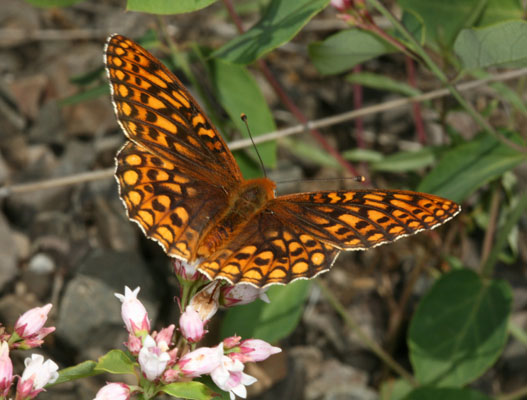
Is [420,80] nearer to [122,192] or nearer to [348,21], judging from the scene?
[348,21]

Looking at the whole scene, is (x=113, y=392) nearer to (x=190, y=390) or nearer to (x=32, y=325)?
(x=190, y=390)

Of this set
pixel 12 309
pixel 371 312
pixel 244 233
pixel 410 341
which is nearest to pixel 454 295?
pixel 410 341

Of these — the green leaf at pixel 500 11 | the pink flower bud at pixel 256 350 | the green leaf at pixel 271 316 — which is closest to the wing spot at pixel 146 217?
the pink flower bud at pixel 256 350

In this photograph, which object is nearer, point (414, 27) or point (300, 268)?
point (300, 268)

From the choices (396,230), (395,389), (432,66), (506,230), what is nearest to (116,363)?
(396,230)

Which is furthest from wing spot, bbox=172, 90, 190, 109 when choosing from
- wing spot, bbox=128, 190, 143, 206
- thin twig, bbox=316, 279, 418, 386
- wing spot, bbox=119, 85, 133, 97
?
thin twig, bbox=316, 279, 418, 386

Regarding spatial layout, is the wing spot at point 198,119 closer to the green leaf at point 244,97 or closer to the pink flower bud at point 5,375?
the green leaf at point 244,97
